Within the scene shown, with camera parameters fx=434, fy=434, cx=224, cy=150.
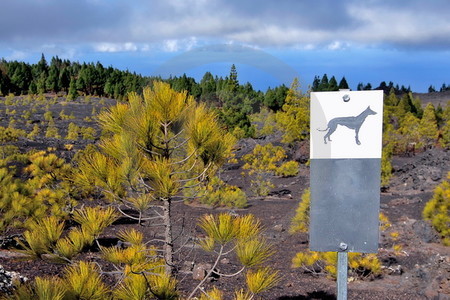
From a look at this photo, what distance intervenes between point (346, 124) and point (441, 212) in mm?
7128

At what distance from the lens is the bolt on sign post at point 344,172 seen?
198 centimetres

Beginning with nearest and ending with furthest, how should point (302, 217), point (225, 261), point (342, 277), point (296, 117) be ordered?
point (342, 277)
point (225, 261)
point (302, 217)
point (296, 117)

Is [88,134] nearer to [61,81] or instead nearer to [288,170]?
[288,170]

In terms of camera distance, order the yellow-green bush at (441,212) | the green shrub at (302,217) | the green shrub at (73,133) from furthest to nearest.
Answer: the green shrub at (73,133) → the green shrub at (302,217) → the yellow-green bush at (441,212)

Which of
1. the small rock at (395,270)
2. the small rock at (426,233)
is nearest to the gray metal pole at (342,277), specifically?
the small rock at (395,270)

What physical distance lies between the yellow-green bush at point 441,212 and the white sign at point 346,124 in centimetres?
667

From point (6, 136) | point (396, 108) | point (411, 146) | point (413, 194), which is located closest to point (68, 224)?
point (413, 194)

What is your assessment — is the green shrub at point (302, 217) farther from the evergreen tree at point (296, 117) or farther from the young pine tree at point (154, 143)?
the evergreen tree at point (296, 117)

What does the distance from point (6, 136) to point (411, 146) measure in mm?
24768

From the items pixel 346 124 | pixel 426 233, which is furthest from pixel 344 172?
pixel 426 233

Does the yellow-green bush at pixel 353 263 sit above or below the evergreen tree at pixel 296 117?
below

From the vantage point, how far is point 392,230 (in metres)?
9.36

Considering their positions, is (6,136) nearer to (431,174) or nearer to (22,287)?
(431,174)

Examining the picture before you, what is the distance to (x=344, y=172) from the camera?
201 centimetres
